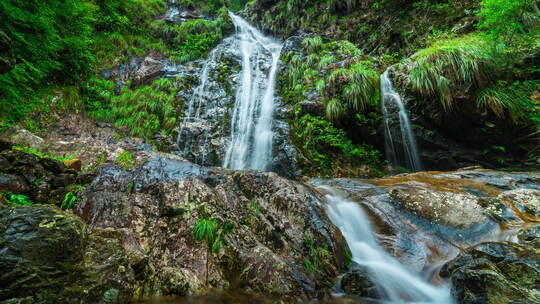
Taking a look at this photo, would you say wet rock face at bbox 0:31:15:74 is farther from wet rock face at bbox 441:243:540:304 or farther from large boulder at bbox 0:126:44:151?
wet rock face at bbox 441:243:540:304

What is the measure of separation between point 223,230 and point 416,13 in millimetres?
11789

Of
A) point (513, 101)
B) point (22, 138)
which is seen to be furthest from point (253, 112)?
point (513, 101)

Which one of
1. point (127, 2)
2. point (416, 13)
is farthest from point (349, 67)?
point (127, 2)

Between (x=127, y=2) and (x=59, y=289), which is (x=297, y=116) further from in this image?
(x=127, y=2)

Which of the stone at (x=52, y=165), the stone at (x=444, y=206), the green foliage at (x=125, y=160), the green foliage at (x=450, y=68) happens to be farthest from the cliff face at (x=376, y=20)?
the stone at (x=52, y=165)

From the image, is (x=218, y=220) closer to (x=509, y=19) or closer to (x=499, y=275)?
(x=499, y=275)

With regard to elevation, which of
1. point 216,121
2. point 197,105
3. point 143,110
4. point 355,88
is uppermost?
point 197,105

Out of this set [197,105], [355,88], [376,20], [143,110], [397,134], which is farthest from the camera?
[376,20]

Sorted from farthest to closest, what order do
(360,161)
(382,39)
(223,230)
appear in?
(382,39), (360,161), (223,230)

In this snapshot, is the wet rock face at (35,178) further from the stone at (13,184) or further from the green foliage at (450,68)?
the green foliage at (450,68)

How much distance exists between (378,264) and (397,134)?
4799 millimetres

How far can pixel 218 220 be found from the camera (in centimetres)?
315

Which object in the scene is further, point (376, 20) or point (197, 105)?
point (376, 20)

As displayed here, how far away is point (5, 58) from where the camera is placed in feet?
9.40
